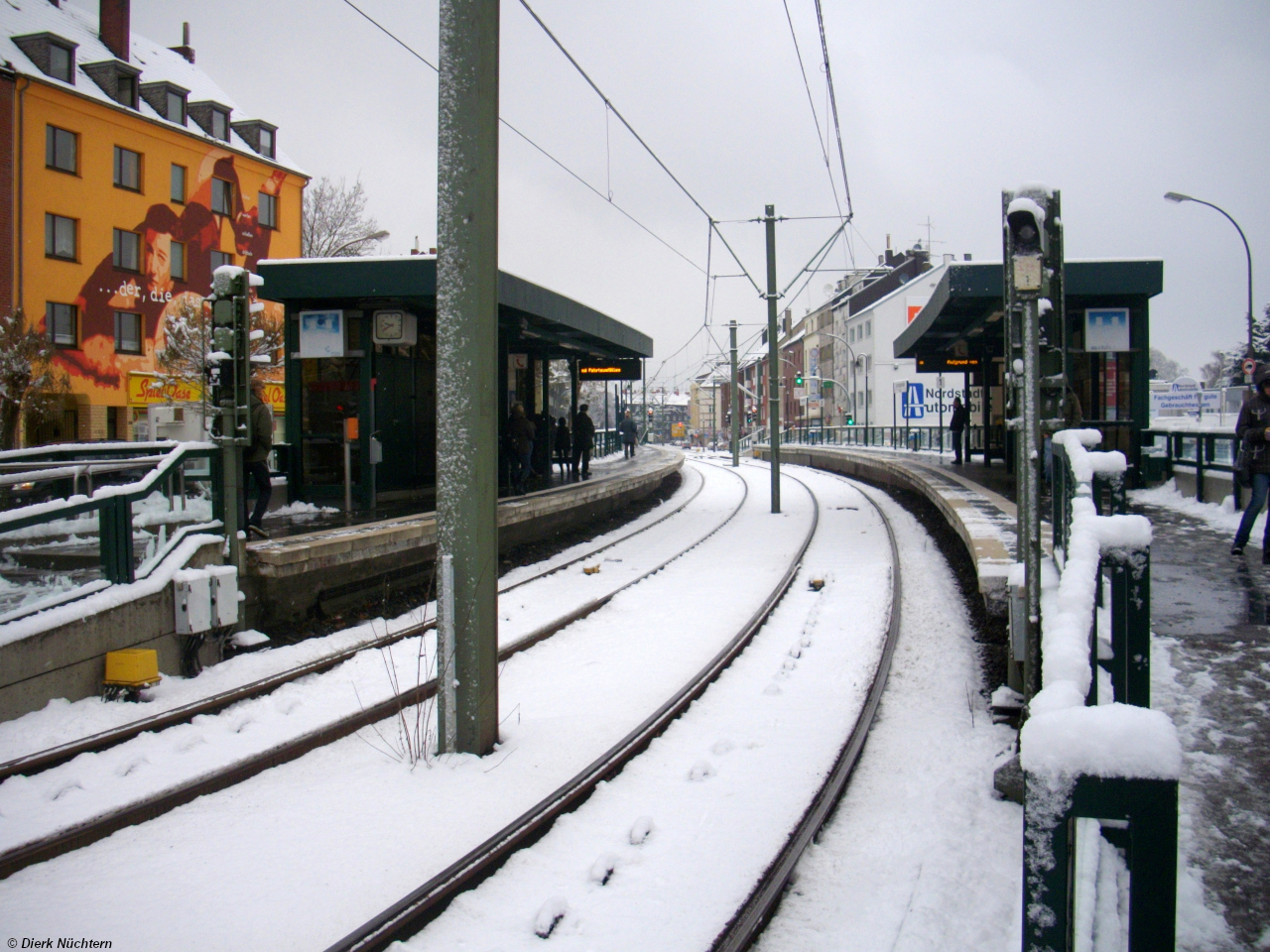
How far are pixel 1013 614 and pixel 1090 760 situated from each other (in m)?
4.20

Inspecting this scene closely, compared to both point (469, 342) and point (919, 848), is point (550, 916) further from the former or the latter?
point (469, 342)

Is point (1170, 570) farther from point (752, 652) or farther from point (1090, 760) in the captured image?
point (1090, 760)

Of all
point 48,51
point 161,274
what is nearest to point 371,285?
point 48,51

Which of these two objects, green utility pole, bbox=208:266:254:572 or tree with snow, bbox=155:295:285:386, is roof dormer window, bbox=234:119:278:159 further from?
green utility pole, bbox=208:266:254:572

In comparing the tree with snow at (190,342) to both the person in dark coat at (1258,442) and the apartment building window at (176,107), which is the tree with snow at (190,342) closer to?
the apartment building window at (176,107)

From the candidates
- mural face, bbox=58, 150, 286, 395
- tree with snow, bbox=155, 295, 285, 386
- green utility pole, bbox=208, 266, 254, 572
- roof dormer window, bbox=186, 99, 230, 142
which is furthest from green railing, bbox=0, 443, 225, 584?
roof dormer window, bbox=186, 99, 230, 142

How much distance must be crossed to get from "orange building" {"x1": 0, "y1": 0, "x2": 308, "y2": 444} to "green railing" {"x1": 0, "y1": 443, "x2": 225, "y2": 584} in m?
25.5

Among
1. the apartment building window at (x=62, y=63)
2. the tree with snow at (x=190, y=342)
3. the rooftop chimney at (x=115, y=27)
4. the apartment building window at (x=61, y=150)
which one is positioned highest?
the rooftop chimney at (x=115, y=27)

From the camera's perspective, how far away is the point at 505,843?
3988 mm

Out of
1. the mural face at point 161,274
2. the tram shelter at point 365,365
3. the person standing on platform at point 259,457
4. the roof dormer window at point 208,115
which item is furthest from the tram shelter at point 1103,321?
the roof dormer window at point 208,115

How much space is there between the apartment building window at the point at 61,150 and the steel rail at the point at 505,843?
33853 millimetres

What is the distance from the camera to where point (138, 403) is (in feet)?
112

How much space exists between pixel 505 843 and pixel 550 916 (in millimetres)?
596

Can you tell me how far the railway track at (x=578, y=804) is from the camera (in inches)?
131
